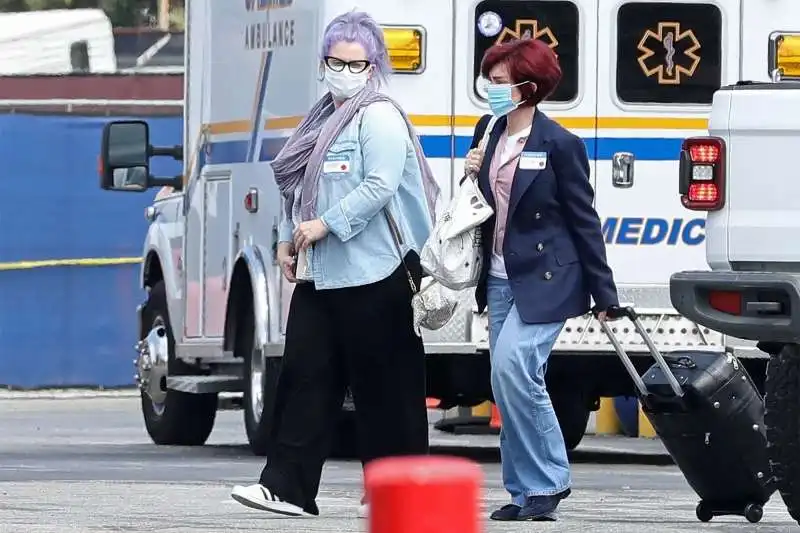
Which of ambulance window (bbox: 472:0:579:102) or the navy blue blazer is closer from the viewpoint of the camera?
the navy blue blazer

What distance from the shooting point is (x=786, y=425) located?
7141mm

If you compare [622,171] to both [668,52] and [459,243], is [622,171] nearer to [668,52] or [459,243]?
[668,52]

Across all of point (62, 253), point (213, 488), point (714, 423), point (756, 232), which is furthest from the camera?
point (62, 253)

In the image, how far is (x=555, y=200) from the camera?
827 cm

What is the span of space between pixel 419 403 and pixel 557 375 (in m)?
3.79

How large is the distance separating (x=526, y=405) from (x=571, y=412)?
164 inches

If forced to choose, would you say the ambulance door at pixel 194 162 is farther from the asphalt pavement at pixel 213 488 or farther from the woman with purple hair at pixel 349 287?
the woman with purple hair at pixel 349 287

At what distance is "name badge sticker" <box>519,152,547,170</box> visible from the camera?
27.1ft

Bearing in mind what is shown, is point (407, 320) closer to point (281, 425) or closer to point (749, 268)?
point (281, 425)

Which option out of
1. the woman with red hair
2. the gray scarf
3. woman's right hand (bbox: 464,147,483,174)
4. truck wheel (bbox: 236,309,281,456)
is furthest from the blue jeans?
truck wheel (bbox: 236,309,281,456)

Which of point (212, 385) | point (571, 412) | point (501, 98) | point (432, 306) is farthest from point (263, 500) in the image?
point (212, 385)

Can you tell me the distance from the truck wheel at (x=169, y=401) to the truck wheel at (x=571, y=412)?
8.43 ft

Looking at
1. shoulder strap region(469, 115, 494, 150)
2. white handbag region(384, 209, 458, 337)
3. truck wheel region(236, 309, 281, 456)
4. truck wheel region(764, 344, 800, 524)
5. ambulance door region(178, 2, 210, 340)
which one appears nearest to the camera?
truck wheel region(764, 344, 800, 524)

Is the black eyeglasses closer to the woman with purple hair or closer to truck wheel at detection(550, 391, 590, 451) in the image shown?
the woman with purple hair
